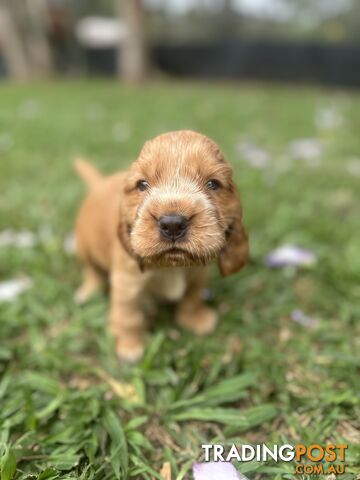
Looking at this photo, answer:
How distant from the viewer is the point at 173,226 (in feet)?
5.59

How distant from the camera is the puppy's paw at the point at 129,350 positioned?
2.51 meters

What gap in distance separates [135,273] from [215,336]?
75cm

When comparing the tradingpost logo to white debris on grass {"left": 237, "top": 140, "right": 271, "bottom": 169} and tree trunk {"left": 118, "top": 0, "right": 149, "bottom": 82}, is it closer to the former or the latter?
white debris on grass {"left": 237, "top": 140, "right": 271, "bottom": 169}

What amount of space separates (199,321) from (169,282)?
0.51 m

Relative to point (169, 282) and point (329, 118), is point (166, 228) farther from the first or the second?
point (329, 118)

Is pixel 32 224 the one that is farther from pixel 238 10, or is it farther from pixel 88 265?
pixel 238 10

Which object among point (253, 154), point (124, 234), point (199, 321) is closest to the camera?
point (124, 234)

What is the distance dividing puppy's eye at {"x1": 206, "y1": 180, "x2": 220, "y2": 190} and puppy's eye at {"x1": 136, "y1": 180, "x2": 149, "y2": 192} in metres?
0.27

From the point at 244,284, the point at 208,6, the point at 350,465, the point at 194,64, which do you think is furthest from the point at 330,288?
the point at 208,6

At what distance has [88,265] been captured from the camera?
118 inches

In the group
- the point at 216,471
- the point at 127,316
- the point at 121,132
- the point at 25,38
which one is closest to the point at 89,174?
the point at 127,316

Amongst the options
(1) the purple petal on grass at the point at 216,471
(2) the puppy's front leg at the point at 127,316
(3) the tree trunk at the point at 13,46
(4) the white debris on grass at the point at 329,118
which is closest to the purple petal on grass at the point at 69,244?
(2) the puppy's front leg at the point at 127,316

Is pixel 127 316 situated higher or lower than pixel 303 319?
lower

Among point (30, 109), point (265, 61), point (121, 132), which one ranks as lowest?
point (121, 132)
